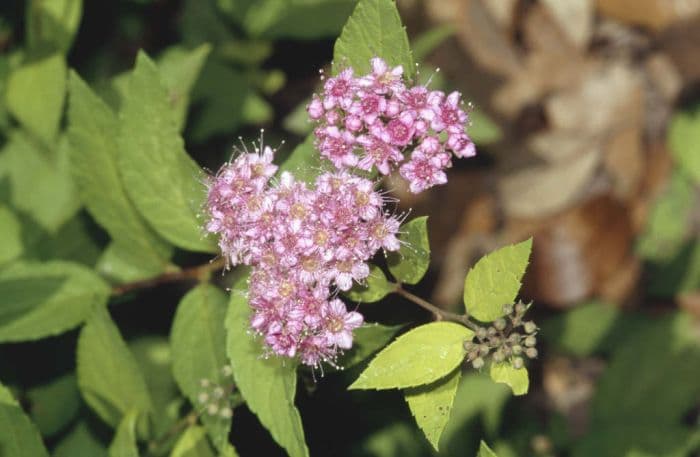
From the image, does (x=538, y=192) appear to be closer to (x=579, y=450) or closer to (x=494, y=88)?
(x=494, y=88)

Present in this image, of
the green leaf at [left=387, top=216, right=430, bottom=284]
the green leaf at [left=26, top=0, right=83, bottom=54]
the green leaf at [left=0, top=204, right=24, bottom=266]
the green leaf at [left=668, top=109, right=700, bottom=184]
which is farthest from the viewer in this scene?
the green leaf at [left=668, top=109, right=700, bottom=184]

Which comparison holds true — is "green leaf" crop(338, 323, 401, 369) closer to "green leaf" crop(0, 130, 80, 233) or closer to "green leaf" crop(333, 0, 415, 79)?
"green leaf" crop(333, 0, 415, 79)

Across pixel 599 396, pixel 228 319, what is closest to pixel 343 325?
pixel 228 319

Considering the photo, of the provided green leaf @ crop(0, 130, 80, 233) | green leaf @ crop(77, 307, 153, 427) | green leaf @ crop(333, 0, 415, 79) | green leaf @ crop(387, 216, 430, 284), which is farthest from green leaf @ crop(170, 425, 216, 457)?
green leaf @ crop(333, 0, 415, 79)

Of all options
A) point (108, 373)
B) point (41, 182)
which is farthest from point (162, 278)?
point (41, 182)

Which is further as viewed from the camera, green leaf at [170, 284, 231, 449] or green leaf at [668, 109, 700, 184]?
green leaf at [668, 109, 700, 184]

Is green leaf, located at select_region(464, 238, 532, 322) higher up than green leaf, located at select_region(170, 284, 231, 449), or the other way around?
green leaf, located at select_region(464, 238, 532, 322)

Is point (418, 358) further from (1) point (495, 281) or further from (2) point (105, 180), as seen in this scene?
(2) point (105, 180)

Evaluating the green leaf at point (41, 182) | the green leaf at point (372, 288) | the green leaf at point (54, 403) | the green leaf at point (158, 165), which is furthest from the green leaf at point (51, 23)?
the green leaf at point (372, 288)
